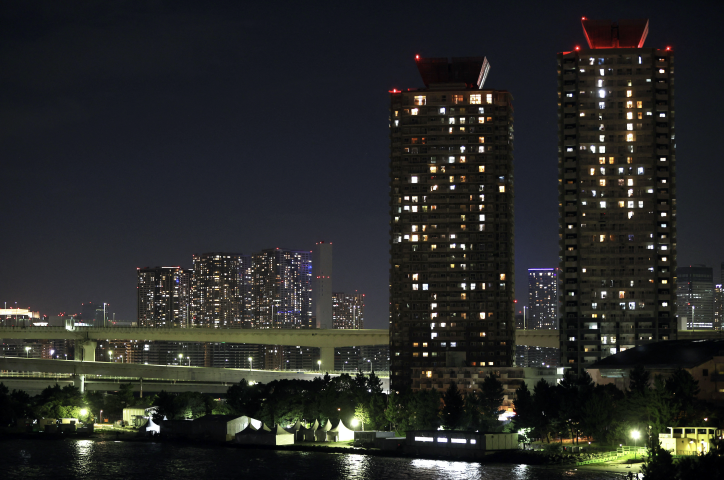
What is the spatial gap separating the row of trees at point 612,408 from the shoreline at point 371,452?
7.73 m

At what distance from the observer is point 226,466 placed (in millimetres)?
98625

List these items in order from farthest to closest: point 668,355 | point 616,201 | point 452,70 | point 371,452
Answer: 1. point 452,70
2. point 616,201
3. point 668,355
4. point 371,452

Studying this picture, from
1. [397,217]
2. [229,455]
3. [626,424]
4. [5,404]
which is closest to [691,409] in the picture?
[626,424]

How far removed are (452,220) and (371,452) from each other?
171 feet

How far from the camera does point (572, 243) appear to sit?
139125 mm

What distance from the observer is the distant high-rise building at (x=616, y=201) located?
13638 cm

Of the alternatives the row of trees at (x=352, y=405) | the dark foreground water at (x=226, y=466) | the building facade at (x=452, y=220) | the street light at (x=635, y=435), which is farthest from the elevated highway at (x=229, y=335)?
the street light at (x=635, y=435)

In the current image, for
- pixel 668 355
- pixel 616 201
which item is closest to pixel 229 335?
pixel 616 201

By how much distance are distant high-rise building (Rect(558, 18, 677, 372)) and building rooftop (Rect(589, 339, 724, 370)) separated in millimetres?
15252

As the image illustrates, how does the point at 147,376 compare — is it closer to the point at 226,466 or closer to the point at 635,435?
the point at 226,466

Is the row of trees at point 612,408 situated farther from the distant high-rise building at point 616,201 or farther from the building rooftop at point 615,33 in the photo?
the building rooftop at point 615,33

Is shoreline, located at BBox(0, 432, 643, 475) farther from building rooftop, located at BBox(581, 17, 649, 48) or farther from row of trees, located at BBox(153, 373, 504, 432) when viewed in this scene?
building rooftop, located at BBox(581, 17, 649, 48)

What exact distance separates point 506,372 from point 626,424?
109 ft

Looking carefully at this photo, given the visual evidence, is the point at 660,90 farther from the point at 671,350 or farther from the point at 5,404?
the point at 5,404
